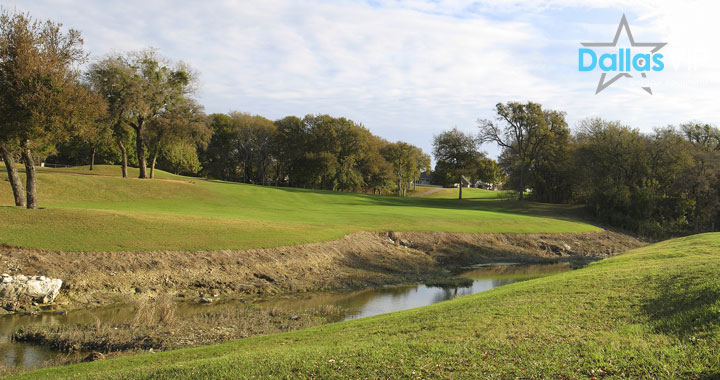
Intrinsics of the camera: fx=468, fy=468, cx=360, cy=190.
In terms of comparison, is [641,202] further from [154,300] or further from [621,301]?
[154,300]

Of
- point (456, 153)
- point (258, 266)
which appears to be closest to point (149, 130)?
point (258, 266)

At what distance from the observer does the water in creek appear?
1237cm

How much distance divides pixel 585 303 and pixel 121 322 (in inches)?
534

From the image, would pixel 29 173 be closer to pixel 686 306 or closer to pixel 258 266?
pixel 258 266

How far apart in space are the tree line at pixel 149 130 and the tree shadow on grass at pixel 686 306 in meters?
24.4

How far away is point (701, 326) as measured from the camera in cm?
786

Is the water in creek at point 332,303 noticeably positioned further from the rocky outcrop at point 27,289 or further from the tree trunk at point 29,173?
the tree trunk at point 29,173

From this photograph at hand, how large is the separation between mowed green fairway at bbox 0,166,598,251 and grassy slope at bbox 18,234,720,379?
42.2 ft

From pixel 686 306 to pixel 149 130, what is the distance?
50.0m

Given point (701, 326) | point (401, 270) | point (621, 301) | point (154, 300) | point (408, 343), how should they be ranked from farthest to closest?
point (401, 270) < point (154, 300) < point (621, 301) < point (408, 343) < point (701, 326)

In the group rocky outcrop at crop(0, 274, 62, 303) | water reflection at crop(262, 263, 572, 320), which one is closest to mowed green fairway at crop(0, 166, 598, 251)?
rocky outcrop at crop(0, 274, 62, 303)

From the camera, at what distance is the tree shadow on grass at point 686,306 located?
26.0 feet

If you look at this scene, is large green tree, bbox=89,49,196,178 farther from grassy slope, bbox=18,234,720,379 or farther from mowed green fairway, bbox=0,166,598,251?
grassy slope, bbox=18,234,720,379

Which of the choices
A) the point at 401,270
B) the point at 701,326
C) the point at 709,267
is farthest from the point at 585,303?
the point at 401,270
